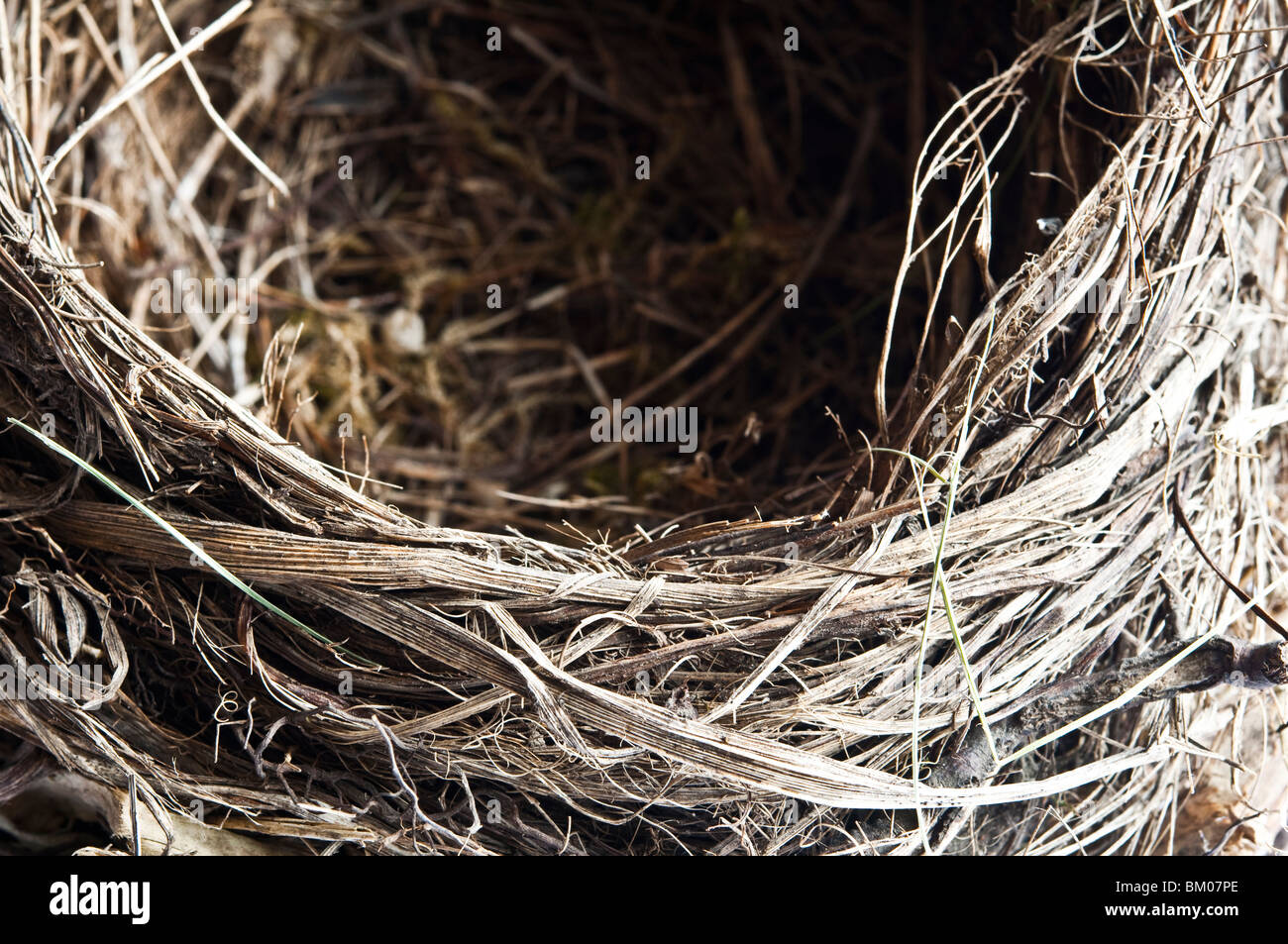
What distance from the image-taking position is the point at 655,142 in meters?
1.71

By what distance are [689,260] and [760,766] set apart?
3.13 feet

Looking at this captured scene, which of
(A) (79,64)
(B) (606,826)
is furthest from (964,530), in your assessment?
(A) (79,64)

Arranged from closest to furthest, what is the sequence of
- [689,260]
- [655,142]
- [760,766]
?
[760,766], [689,260], [655,142]

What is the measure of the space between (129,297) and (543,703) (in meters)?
1.02

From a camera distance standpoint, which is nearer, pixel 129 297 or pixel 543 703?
pixel 543 703

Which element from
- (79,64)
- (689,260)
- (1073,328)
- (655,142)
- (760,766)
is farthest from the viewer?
(655,142)

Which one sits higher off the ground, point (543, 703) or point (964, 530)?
point (964, 530)

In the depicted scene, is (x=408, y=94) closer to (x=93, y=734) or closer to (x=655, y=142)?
(x=655, y=142)

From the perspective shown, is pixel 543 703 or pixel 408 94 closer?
pixel 543 703

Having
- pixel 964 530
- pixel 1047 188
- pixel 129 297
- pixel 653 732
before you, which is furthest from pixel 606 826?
pixel 129 297

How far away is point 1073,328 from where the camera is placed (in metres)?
1.00

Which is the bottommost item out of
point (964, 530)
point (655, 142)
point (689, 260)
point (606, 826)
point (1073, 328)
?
point (606, 826)

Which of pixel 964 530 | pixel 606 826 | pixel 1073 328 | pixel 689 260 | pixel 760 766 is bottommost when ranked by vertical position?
pixel 606 826

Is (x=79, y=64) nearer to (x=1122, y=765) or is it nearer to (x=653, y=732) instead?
(x=653, y=732)
